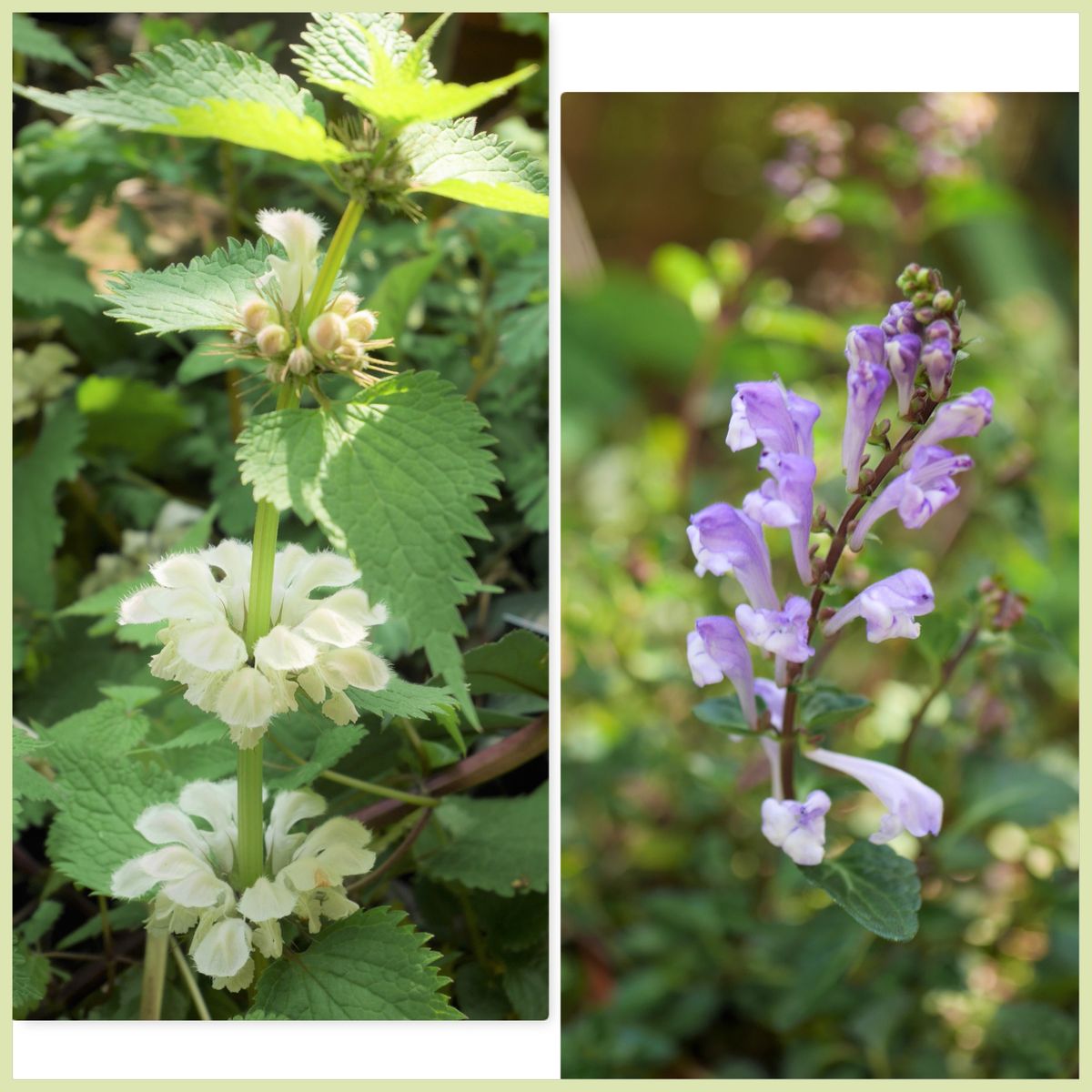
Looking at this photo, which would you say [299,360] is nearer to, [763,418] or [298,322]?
[298,322]

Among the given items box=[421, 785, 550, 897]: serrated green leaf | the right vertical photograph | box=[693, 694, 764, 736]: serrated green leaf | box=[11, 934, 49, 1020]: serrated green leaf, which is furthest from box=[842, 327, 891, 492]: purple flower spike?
box=[11, 934, 49, 1020]: serrated green leaf

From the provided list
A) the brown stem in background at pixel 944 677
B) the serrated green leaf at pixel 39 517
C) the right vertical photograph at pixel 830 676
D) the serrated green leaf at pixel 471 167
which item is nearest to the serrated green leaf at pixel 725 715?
the right vertical photograph at pixel 830 676

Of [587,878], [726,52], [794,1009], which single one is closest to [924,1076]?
[794,1009]

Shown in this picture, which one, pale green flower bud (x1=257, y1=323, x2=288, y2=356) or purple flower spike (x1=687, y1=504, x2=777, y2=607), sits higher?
pale green flower bud (x1=257, y1=323, x2=288, y2=356)

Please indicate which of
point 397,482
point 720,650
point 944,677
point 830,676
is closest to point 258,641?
point 397,482

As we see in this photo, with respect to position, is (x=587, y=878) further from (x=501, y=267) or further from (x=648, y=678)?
(x=501, y=267)

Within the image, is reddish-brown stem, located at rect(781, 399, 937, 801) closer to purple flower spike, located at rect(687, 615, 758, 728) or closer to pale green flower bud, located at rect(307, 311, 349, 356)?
purple flower spike, located at rect(687, 615, 758, 728)
